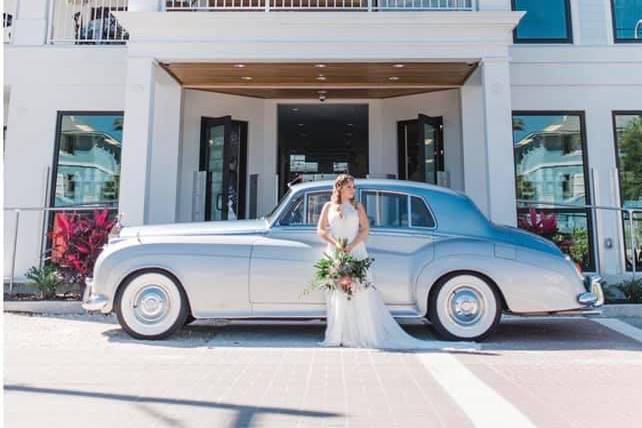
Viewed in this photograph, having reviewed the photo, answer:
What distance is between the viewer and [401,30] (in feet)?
25.0

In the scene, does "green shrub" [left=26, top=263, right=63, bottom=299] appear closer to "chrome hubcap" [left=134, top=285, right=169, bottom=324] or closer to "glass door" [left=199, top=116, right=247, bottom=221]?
"chrome hubcap" [left=134, top=285, right=169, bottom=324]

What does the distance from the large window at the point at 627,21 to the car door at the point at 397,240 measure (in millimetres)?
7222

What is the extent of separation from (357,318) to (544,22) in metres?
7.89

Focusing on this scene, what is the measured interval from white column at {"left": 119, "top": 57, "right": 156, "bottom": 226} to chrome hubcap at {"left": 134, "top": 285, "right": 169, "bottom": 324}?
2367 millimetres

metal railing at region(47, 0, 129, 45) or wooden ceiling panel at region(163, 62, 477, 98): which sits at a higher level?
metal railing at region(47, 0, 129, 45)

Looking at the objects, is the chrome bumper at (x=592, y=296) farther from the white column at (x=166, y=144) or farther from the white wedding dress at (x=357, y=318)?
the white column at (x=166, y=144)

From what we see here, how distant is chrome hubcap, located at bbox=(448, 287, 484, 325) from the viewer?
16.9 ft

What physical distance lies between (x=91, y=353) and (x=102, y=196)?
5.56m

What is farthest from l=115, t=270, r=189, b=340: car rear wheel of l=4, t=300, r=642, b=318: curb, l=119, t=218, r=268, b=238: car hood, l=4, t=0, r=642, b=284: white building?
l=4, t=0, r=642, b=284: white building

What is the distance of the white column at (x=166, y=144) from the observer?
879cm

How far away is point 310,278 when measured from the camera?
5125 mm

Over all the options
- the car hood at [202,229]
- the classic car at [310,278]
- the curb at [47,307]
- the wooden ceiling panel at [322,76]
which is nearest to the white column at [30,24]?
the wooden ceiling panel at [322,76]

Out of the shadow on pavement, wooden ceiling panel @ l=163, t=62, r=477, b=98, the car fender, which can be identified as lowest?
the shadow on pavement

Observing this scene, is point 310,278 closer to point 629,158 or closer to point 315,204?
point 315,204
